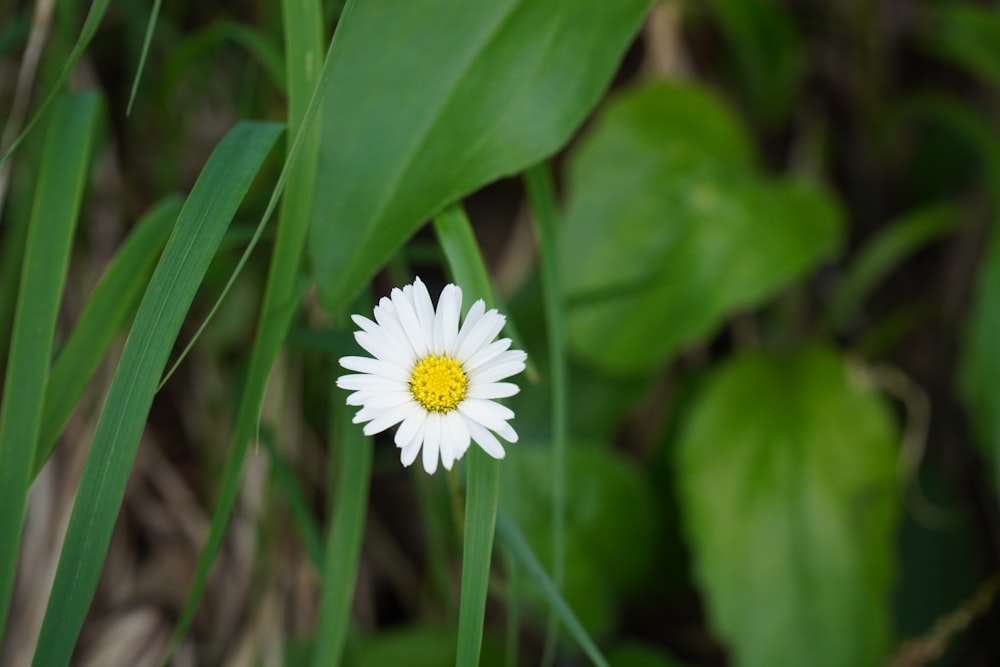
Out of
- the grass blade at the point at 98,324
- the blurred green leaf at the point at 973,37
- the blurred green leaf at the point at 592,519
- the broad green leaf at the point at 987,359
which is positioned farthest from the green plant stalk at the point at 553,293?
the blurred green leaf at the point at 973,37

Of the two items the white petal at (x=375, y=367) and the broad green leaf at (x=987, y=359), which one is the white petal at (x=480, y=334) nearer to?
the white petal at (x=375, y=367)

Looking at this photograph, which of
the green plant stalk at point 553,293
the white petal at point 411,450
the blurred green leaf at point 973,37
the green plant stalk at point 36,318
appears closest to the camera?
the white petal at point 411,450

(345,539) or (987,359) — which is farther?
(987,359)

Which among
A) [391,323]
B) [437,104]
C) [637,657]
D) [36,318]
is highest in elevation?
[437,104]

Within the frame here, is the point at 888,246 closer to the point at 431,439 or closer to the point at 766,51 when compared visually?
the point at 766,51

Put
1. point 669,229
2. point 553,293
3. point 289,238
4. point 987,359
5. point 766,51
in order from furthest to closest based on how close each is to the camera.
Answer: point 766,51, point 669,229, point 987,359, point 553,293, point 289,238

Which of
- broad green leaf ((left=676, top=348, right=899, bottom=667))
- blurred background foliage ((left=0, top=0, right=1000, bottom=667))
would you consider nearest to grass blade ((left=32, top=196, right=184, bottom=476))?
blurred background foliage ((left=0, top=0, right=1000, bottom=667))

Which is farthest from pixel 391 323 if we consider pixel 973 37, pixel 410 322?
pixel 973 37

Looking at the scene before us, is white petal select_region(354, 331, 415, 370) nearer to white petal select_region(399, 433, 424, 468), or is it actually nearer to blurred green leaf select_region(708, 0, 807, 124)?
white petal select_region(399, 433, 424, 468)
